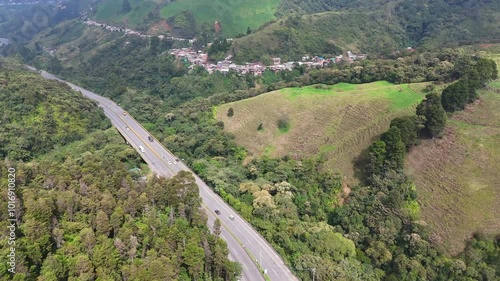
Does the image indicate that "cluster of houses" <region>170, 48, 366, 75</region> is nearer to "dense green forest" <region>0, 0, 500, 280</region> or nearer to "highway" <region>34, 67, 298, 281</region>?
"dense green forest" <region>0, 0, 500, 280</region>

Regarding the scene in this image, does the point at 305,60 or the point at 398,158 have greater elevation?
the point at 398,158

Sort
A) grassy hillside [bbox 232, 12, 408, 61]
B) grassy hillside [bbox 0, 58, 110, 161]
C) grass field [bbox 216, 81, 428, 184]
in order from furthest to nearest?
grassy hillside [bbox 232, 12, 408, 61], grassy hillside [bbox 0, 58, 110, 161], grass field [bbox 216, 81, 428, 184]

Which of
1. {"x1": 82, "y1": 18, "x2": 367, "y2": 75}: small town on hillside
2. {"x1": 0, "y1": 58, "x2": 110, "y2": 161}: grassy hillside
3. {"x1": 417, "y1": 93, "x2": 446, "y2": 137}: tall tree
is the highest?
{"x1": 417, "y1": 93, "x2": 446, "y2": 137}: tall tree

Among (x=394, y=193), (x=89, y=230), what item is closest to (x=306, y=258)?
(x=394, y=193)

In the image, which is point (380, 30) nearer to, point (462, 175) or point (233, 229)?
point (462, 175)

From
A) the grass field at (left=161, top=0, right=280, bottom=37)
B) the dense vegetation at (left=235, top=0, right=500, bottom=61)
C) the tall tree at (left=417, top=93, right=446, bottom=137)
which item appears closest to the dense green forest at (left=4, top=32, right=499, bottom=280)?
the tall tree at (left=417, top=93, right=446, bottom=137)

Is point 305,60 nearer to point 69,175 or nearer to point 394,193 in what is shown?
point 394,193

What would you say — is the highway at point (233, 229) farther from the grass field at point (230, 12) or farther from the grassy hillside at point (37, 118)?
the grass field at point (230, 12)
